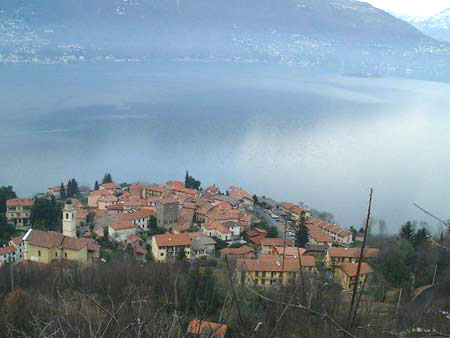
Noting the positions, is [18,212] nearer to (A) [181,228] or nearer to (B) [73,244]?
(B) [73,244]

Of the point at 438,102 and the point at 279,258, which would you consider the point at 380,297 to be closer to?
the point at 279,258

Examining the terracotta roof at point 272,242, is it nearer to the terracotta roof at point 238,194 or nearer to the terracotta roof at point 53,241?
the terracotta roof at point 53,241

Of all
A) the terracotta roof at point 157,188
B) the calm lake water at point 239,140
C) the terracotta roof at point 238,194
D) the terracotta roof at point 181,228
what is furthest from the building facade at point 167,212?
the calm lake water at point 239,140

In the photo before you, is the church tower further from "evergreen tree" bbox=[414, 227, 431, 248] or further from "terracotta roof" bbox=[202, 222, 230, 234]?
"evergreen tree" bbox=[414, 227, 431, 248]

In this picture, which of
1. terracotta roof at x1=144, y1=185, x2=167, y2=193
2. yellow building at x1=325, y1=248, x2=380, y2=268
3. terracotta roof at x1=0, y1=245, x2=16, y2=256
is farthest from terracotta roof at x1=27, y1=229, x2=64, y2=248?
terracotta roof at x1=144, y1=185, x2=167, y2=193

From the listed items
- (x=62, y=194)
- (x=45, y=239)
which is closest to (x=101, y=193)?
(x=62, y=194)

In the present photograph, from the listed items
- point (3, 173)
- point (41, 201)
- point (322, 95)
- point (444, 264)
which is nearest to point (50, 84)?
point (322, 95)

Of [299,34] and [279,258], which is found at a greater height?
[299,34]
